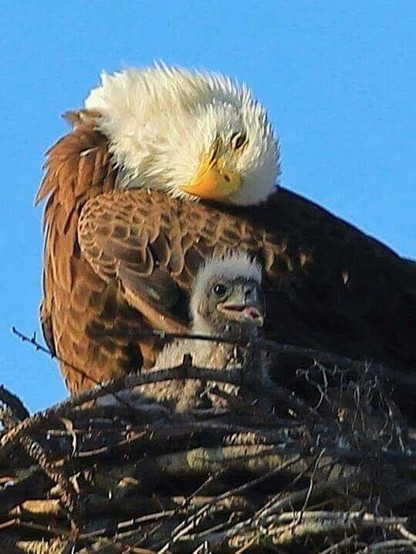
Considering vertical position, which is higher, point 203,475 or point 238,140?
point 238,140

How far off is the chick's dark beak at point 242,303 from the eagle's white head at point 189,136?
0.89 meters

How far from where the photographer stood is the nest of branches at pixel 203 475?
23.9 ft

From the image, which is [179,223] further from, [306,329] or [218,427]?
[218,427]

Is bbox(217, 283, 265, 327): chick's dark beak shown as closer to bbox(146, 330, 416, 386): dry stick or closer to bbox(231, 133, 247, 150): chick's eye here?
bbox(146, 330, 416, 386): dry stick

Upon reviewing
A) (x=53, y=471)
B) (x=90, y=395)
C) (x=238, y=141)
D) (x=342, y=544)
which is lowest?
(x=342, y=544)

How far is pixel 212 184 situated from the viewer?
9.41 m

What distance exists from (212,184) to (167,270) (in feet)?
1.66

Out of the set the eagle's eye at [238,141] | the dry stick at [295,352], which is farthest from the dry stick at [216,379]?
the eagle's eye at [238,141]

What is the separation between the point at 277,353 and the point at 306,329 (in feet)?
4.61

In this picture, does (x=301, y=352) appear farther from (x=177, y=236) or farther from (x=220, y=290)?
(x=177, y=236)

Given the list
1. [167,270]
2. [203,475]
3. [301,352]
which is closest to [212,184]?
[167,270]

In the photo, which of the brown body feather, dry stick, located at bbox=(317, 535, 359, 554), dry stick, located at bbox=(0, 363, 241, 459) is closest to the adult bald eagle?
the brown body feather

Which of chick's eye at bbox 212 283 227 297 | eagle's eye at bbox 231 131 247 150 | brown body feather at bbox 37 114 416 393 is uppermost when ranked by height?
eagle's eye at bbox 231 131 247 150

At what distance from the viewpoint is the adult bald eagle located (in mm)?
9125
